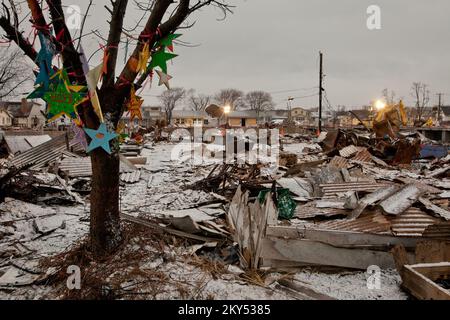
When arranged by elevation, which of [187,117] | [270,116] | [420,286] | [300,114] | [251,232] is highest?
[300,114]

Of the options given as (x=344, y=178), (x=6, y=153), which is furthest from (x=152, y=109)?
(x=344, y=178)

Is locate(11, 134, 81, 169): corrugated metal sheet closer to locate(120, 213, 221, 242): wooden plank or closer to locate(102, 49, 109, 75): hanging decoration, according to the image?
locate(120, 213, 221, 242): wooden plank

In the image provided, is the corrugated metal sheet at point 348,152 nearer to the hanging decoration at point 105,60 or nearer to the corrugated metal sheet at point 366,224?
the corrugated metal sheet at point 366,224

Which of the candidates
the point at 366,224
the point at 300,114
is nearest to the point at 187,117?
the point at 300,114

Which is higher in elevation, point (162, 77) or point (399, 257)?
point (162, 77)

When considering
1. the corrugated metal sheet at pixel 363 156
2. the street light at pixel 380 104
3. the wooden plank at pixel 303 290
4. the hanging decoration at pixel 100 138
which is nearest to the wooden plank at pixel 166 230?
the wooden plank at pixel 303 290

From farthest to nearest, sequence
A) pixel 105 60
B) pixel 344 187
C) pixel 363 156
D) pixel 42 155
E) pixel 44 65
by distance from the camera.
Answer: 1. pixel 363 156
2. pixel 42 155
3. pixel 344 187
4. pixel 105 60
5. pixel 44 65

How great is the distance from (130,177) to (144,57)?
25.5 ft

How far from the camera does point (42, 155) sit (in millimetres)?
12391

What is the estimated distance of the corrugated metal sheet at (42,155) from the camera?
37.9 feet

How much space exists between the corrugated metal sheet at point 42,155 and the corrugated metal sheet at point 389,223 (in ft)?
33.2

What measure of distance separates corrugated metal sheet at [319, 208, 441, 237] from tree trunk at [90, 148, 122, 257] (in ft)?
11.4

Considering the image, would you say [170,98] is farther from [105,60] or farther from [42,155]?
[105,60]

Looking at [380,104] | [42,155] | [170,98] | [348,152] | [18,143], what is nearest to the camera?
[42,155]
